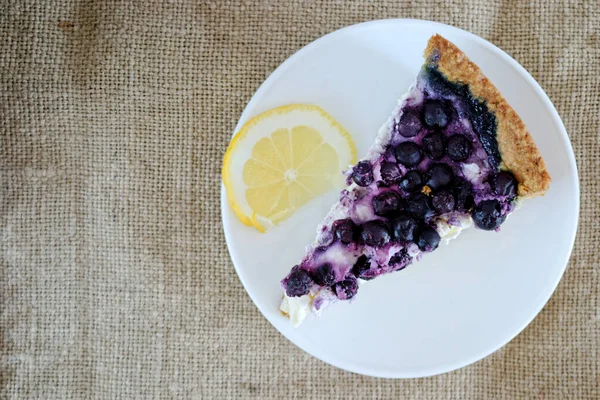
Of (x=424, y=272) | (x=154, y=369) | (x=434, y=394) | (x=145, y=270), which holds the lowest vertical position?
(x=154, y=369)

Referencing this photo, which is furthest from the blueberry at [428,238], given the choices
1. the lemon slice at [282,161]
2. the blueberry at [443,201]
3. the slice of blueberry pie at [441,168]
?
the lemon slice at [282,161]

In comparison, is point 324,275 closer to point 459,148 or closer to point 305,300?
point 305,300

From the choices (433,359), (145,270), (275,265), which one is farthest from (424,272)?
(145,270)

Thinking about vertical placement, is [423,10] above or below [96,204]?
above

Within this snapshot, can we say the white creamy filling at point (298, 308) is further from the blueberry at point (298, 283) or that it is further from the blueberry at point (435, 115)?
the blueberry at point (435, 115)

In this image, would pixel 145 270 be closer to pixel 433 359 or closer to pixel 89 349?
pixel 89 349

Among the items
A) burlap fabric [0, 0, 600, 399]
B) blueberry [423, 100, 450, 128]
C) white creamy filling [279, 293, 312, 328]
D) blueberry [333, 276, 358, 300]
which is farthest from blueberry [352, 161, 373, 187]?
burlap fabric [0, 0, 600, 399]

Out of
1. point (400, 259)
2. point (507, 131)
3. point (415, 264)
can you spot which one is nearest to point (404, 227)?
point (400, 259)

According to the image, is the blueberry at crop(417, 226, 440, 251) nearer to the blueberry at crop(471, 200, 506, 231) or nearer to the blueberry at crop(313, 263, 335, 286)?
the blueberry at crop(471, 200, 506, 231)
